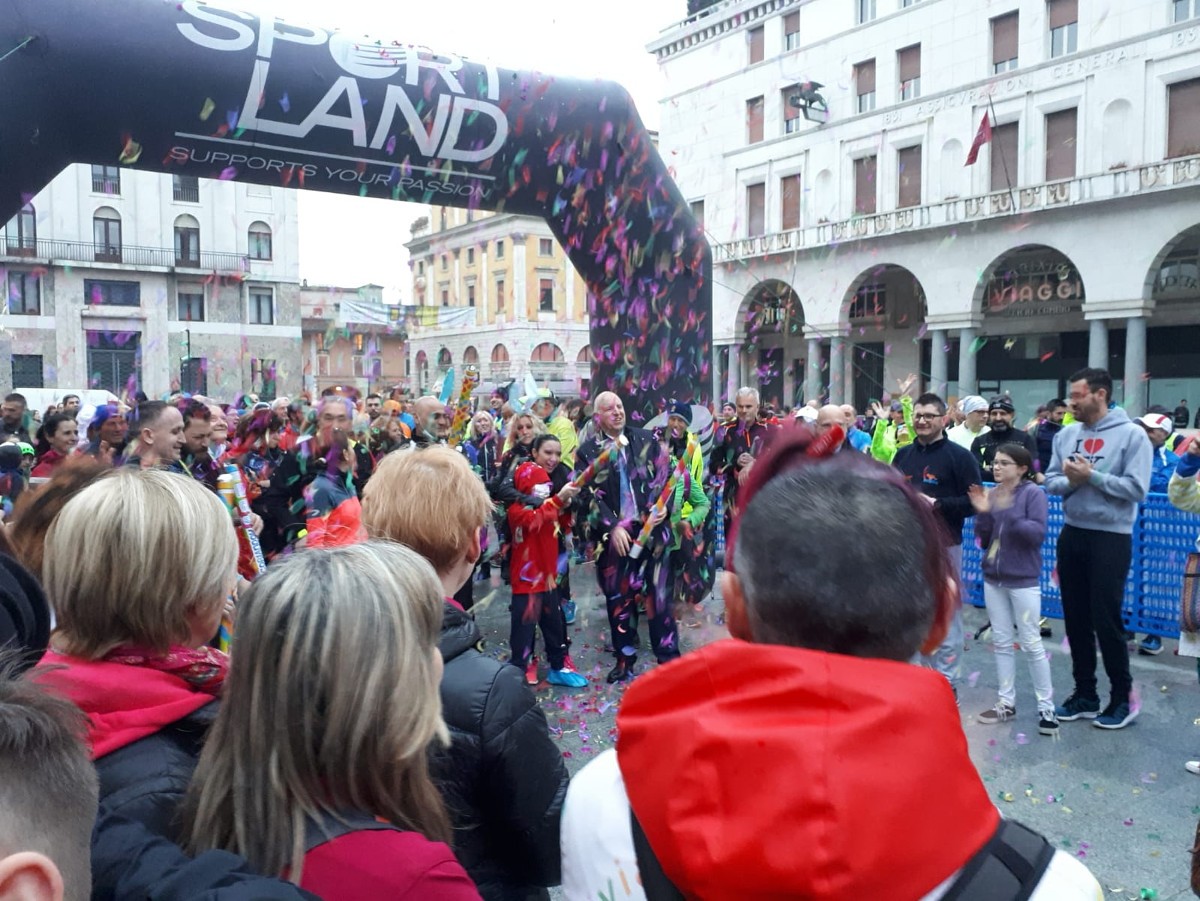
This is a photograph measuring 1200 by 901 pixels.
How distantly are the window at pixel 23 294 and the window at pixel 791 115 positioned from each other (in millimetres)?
27731

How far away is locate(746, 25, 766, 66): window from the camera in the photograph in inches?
1096

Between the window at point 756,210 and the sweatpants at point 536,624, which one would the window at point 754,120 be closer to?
the window at point 756,210

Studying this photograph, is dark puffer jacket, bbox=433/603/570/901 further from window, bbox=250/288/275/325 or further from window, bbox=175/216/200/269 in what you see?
window, bbox=175/216/200/269

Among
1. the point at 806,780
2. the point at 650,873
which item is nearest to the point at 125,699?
the point at 650,873

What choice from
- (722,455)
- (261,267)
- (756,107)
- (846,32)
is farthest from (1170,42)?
(261,267)

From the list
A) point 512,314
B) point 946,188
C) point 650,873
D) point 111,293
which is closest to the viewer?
point 650,873

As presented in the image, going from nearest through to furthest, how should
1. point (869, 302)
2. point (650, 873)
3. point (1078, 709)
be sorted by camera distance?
point (650, 873), point (1078, 709), point (869, 302)

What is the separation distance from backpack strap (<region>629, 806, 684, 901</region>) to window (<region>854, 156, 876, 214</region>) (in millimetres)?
26454

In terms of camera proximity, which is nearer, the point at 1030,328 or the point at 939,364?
the point at 939,364

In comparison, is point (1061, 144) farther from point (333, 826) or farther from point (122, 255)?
point (122, 255)

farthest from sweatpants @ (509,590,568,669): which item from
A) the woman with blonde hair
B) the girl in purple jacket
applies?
the woman with blonde hair

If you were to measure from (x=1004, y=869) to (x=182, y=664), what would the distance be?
1.35 m

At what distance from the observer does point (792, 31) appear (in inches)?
1073

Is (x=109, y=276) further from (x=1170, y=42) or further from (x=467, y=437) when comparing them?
(x=1170, y=42)
